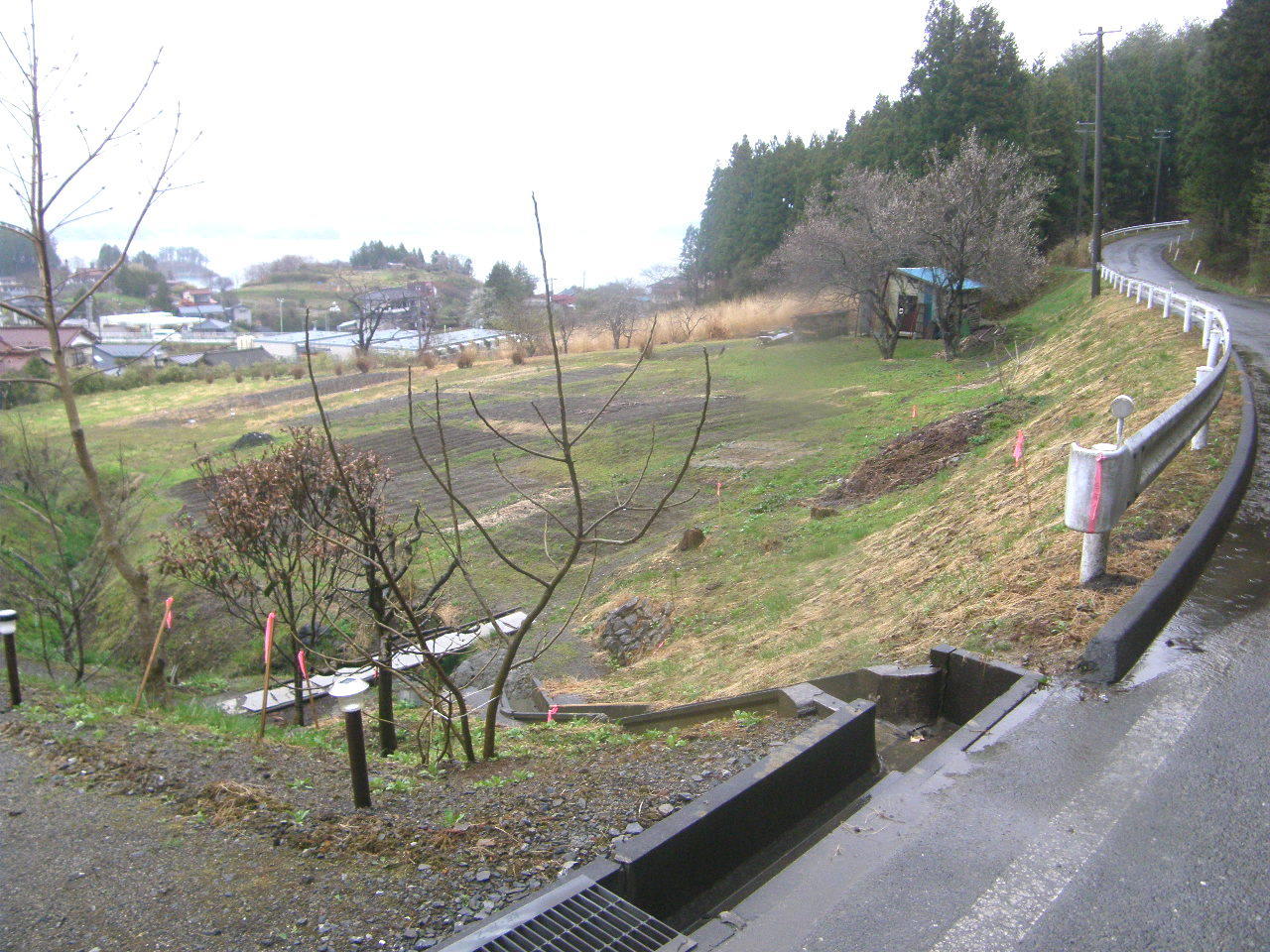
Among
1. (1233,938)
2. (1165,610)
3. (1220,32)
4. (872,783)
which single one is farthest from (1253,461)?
(1220,32)

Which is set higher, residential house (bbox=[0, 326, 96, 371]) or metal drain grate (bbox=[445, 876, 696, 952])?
residential house (bbox=[0, 326, 96, 371])

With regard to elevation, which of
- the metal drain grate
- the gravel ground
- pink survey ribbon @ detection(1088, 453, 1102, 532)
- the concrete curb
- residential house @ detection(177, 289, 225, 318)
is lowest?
the gravel ground

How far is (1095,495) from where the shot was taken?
461 centimetres

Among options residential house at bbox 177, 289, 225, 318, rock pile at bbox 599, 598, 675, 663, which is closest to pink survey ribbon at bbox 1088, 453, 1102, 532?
rock pile at bbox 599, 598, 675, 663

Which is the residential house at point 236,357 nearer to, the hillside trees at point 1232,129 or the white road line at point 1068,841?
the hillside trees at point 1232,129

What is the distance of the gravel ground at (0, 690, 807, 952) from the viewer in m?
3.06

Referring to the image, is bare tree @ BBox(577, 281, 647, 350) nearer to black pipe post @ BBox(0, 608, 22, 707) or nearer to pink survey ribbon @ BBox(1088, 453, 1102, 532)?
black pipe post @ BBox(0, 608, 22, 707)

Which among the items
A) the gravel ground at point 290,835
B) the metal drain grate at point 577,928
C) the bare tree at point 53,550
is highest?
the metal drain grate at point 577,928

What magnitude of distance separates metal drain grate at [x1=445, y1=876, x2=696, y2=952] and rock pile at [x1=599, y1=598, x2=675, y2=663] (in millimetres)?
8043

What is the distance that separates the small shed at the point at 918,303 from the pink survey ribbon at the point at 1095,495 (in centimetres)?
2921

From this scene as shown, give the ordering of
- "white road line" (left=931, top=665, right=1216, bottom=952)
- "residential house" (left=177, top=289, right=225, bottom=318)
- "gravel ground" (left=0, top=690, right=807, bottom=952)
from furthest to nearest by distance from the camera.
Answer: "residential house" (left=177, top=289, right=225, bottom=318), "gravel ground" (left=0, top=690, right=807, bottom=952), "white road line" (left=931, top=665, right=1216, bottom=952)

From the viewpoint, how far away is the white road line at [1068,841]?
2.71 m

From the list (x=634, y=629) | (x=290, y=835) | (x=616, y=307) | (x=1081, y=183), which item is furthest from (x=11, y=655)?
(x=1081, y=183)

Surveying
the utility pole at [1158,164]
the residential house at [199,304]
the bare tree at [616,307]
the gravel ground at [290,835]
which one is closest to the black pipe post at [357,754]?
the gravel ground at [290,835]
